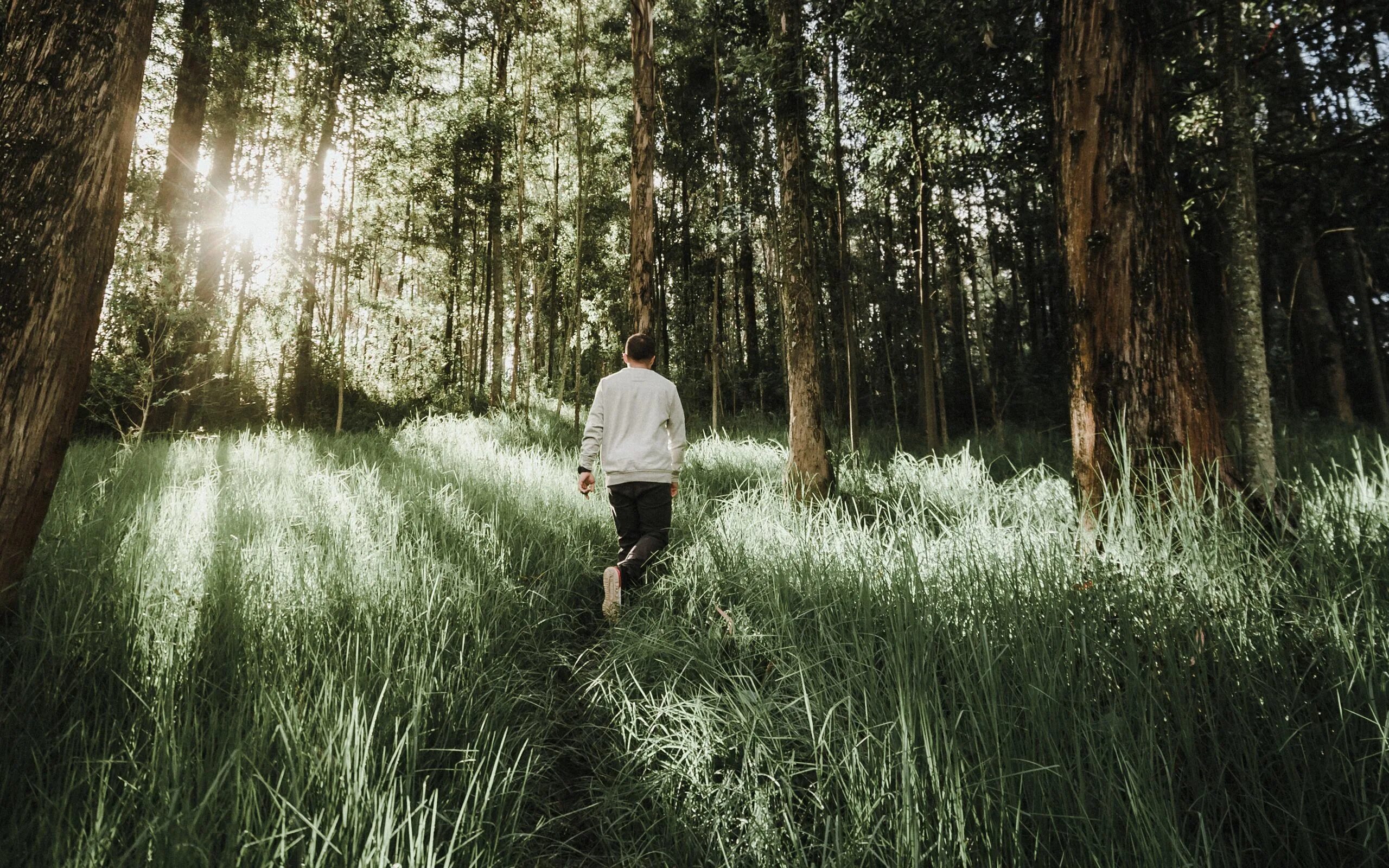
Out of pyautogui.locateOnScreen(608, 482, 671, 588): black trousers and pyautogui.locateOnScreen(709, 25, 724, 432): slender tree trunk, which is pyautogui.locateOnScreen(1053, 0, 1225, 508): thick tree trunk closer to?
pyautogui.locateOnScreen(608, 482, 671, 588): black trousers

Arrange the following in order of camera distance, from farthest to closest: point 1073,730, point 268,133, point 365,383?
point 365,383 → point 268,133 → point 1073,730

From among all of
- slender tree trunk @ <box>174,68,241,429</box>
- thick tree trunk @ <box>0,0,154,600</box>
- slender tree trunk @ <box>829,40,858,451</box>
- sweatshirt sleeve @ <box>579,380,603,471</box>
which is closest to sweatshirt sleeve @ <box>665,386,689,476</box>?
sweatshirt sleeve @ <box>579,380,603,471</box>

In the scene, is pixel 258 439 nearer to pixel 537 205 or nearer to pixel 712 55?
pixel 537 205

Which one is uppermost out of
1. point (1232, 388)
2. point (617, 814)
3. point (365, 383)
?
point (365, 383)

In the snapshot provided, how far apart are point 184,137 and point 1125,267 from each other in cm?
1565

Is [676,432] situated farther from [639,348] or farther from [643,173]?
[643,173]

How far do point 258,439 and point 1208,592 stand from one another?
37.0ft

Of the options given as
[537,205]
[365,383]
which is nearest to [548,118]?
[537,205]

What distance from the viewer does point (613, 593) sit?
3844mm

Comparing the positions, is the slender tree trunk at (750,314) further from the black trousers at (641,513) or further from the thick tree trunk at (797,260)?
the black trousers at (641,513)

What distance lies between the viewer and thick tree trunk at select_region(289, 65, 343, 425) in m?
12.5

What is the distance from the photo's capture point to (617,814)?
217 cm

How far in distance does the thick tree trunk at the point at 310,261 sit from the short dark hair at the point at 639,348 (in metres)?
11.1

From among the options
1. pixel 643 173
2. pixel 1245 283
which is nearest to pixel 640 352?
pixel 1245 283
